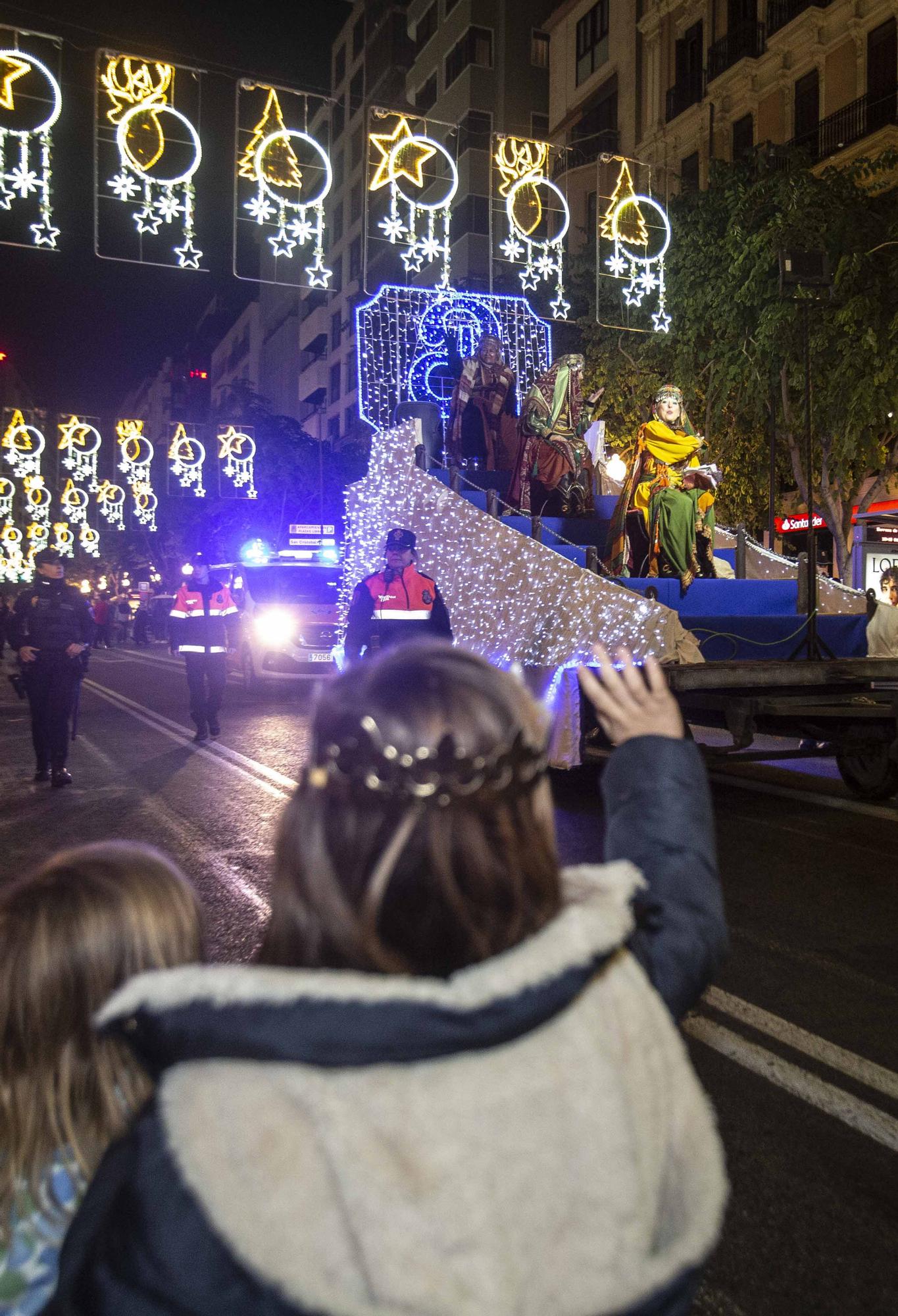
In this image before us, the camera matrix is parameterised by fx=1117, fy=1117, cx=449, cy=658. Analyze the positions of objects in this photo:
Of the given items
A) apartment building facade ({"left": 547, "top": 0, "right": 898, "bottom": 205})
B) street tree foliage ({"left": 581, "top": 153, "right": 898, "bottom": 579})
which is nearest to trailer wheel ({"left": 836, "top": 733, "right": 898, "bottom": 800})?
street tree foliage ({"left": 581, "top": 153, "right": 898, "bottom": 579})

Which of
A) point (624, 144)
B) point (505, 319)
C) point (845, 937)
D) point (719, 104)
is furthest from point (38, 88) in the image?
point (624, 144)

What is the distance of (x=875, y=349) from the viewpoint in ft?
52.8

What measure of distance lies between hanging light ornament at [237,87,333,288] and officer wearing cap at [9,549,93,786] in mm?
3647

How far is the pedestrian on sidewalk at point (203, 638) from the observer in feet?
38.7

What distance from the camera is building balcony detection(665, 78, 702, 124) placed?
109ft

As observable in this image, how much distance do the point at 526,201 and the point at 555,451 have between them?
338 centimetres

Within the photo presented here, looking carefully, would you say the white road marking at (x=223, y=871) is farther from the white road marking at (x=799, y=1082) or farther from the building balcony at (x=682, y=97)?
the building balcony at (x=682, y=97)

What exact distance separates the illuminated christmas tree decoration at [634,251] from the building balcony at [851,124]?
14.6 m

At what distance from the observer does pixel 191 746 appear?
11422 mm

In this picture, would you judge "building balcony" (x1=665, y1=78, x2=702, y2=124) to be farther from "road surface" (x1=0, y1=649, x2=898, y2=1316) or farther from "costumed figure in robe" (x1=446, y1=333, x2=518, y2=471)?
"road surface" (x1=0, y1=649, x2=898, y2=1316)

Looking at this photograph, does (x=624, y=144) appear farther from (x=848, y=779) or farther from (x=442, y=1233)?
(x=442, y=1233)

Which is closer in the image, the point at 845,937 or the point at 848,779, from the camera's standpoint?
the point at 845,937

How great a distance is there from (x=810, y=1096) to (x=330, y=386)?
197 feet

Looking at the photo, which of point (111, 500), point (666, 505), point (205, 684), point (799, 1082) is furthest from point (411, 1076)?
point (111, 500)
